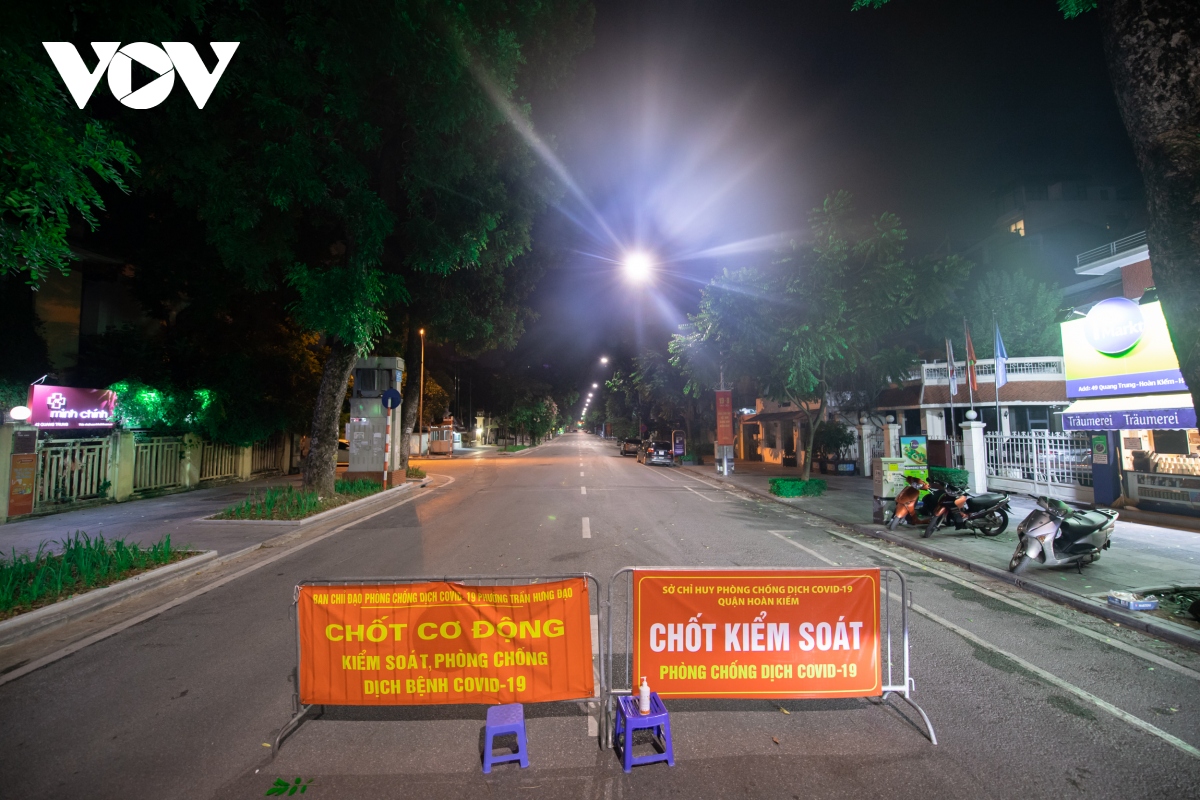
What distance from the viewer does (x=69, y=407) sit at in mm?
13844

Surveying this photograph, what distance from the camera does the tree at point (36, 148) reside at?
509 centimetres

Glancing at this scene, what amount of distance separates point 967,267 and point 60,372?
89.2 ft

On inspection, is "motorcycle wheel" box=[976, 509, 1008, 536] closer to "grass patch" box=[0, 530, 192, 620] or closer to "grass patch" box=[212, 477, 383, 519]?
"grass patch" box=[0, 530, 192, 620]

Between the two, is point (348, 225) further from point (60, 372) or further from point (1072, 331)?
point (1072, 331)

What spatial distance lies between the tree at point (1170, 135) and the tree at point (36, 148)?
10.8 meters

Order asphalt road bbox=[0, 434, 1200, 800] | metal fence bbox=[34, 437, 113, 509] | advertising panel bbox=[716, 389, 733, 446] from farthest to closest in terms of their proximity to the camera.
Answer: advertising panel bbox=[716, 389, 733, 446]
metal fence bbox=[34, 437, 113, 509]
asphalt road bbox=[0, 434, 1200, 800]

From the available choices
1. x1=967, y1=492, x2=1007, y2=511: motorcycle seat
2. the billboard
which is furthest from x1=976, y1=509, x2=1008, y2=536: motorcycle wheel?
the billboard

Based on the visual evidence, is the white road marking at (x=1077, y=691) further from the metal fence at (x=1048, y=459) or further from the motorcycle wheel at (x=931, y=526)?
the metal fence at (x=1048, y=459)

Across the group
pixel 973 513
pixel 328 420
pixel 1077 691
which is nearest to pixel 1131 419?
pixel 973 513

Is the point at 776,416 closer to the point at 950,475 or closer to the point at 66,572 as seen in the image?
the point at 950,475

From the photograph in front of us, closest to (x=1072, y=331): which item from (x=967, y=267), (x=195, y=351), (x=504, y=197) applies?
(x=967, y=267)

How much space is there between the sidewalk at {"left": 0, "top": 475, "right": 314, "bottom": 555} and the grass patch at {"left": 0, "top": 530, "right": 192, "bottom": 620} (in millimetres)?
1407

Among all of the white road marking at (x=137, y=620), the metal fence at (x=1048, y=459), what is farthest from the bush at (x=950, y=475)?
the white road marking at (x=137, y=620)

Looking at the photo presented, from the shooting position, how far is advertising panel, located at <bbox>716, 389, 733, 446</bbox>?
25156 mm
